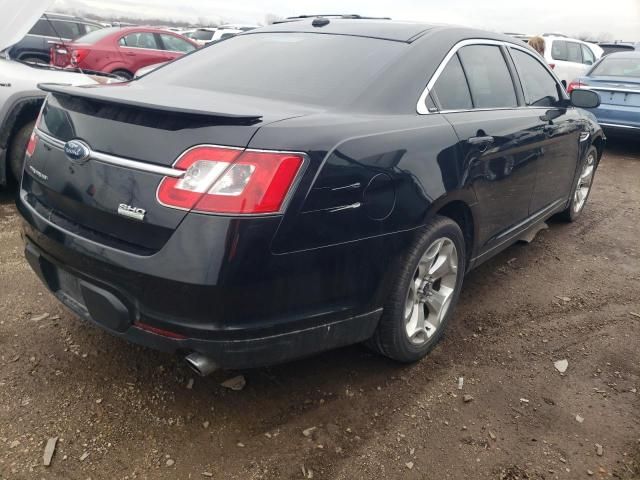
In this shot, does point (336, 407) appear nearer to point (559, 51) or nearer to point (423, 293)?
point (423, 293)

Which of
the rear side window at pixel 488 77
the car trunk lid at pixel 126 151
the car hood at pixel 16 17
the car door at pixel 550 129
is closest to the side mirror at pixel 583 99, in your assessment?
the car door at pixel 550 129

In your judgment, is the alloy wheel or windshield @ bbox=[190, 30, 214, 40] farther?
windshield @ bbox=[190, 30, 214, 40]

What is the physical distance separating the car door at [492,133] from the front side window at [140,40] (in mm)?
8689

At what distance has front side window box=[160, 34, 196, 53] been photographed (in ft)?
36.8

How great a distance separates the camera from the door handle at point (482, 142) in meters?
2.68

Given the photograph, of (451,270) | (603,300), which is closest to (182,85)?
(451,270)

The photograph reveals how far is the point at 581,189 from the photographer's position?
16.9 feet

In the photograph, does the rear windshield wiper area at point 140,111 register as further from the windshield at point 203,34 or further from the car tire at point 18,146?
the windshield at point 203,34

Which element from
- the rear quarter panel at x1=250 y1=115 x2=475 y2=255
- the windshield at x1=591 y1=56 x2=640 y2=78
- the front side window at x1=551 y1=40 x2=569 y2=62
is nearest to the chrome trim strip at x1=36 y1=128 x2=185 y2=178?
the rear quarter panel at x1=250 y1=115 x2=475 y2=255

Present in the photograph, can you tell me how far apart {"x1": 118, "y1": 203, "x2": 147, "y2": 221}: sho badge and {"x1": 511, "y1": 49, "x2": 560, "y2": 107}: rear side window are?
9.02 feet

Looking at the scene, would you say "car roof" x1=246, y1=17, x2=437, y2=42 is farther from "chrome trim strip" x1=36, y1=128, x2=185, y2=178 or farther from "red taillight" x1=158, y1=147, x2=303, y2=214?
"chrome trim strip" x1=36, y1=128, x2=185, y2=178

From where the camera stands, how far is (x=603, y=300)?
3594 millimetres

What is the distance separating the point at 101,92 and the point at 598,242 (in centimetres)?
418

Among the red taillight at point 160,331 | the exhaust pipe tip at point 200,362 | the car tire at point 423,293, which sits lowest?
the car tire at point 423,293
